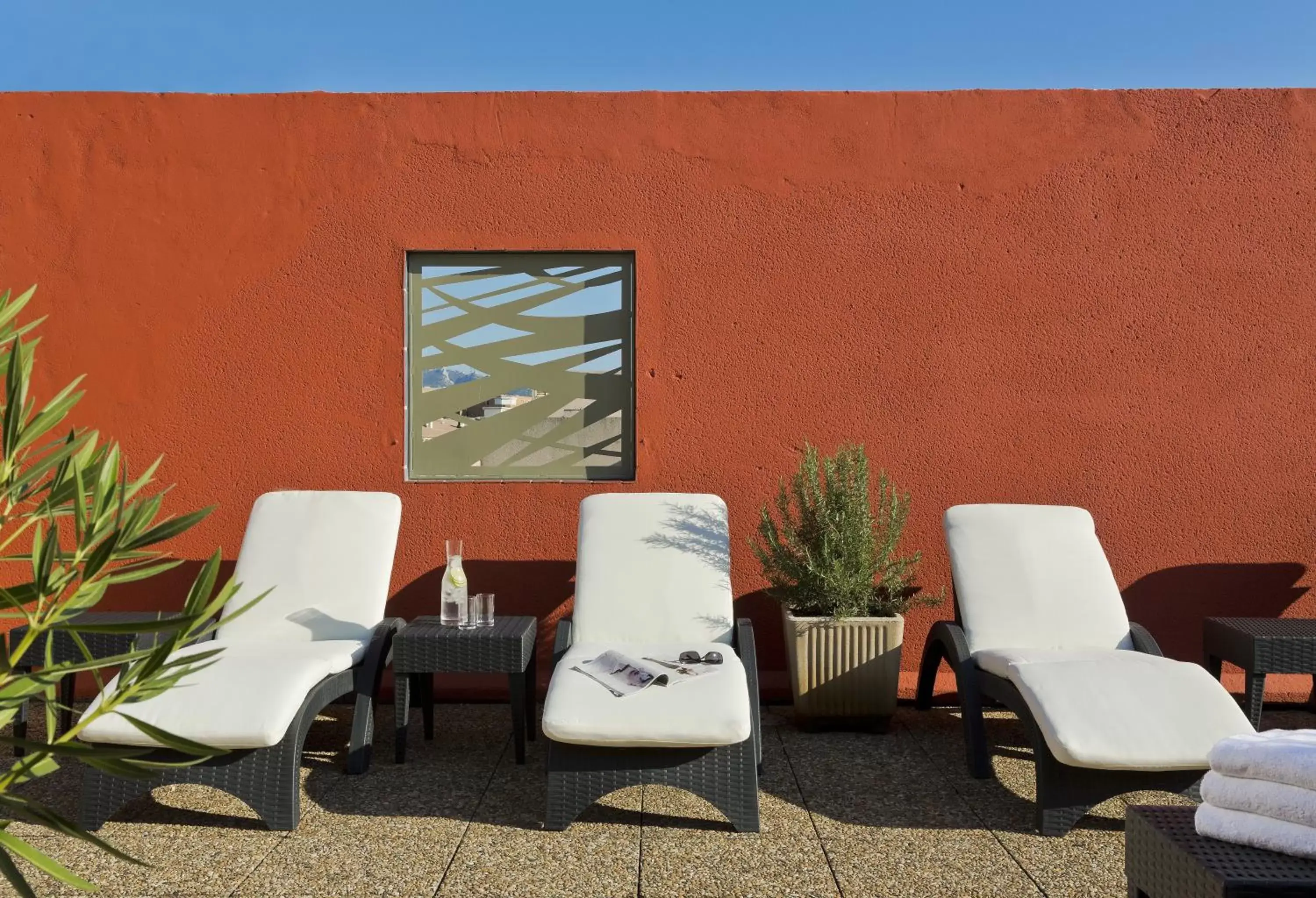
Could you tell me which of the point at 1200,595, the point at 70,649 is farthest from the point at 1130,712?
the point at 70,649

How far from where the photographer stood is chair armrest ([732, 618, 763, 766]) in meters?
3.26

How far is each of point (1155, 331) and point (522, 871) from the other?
403 centimetres

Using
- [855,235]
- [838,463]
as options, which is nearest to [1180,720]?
[838,463]

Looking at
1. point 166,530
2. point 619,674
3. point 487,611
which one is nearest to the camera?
point 166,530

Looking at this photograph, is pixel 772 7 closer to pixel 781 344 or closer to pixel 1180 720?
pixel 781 344

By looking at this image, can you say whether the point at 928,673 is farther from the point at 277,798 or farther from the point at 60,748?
the point at 60,748

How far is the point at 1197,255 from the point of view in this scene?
481cm

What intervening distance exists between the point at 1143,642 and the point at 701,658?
1880 mm

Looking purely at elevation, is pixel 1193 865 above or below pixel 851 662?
above

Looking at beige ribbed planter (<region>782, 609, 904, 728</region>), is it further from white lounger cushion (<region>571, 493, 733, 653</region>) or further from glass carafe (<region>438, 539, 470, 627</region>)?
glass carafe (<region>438, 539, 470, 627</region>)

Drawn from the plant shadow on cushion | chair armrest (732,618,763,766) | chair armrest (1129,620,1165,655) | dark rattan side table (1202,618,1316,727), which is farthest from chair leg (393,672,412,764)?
dark rattan side table (1202,618,1316,727)

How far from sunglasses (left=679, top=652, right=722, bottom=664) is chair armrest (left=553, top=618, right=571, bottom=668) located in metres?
0.52

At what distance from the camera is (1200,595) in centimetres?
478

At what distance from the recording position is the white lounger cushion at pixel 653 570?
4051 mm
